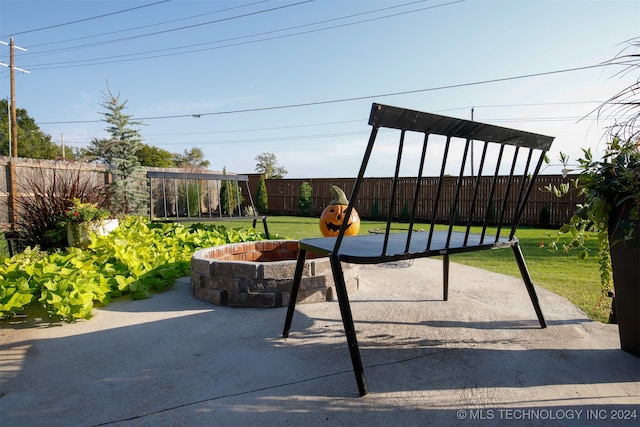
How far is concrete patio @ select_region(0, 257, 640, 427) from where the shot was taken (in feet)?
4.51

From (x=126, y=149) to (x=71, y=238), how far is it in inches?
223

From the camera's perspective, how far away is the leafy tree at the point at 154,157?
2789 cm

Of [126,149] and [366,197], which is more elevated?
[126,149]

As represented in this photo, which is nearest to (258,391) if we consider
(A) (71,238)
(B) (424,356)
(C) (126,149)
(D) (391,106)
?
(B) (424,356)

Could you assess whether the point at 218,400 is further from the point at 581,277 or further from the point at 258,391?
the point at 581,277

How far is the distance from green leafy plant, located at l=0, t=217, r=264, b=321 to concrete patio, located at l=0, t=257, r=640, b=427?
15cm

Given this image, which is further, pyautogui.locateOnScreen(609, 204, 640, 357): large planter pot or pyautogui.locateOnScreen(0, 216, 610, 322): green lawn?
pyautogui.locateOnScreen(0, 216, 610, 322): green lawn

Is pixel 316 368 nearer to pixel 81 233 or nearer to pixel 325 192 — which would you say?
pixel 81 233

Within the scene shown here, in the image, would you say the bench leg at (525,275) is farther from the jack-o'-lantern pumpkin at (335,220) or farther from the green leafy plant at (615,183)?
the jack-o'-lantern pumpkin at (335,220)

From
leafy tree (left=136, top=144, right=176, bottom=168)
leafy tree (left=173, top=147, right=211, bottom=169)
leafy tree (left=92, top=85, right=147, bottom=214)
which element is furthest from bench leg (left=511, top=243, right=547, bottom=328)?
leafy tree (left=173, top=147, right=211, bottom=169)

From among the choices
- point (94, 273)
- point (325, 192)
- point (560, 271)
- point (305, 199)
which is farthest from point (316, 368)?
point (325, 192)

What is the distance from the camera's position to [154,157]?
94.5 ft

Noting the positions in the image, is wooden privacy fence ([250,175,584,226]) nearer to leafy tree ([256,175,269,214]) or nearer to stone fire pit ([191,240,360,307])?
leafy tree ([256,175,269,214])

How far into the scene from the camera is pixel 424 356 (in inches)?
73.5
